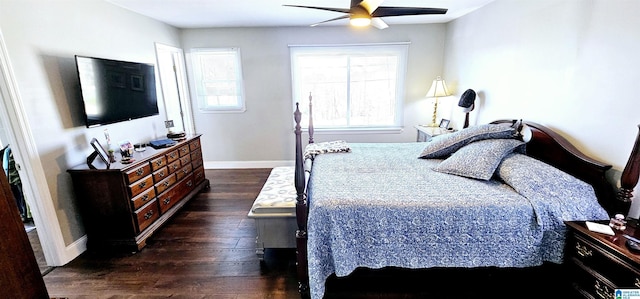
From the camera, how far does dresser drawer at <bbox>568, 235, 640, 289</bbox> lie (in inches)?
54.5

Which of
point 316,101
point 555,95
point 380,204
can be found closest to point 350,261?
point 380,204

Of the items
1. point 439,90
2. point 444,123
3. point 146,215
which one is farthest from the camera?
point 444,123

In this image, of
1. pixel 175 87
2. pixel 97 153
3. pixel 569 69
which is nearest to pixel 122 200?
pixel 97 153

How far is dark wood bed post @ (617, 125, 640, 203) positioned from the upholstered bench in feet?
7.02

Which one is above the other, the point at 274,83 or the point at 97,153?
the point at 274,83

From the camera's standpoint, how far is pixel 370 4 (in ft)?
6.55

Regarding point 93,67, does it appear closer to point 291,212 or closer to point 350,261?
point 291,212

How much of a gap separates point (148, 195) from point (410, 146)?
2853mm

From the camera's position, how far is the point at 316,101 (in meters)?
4.81

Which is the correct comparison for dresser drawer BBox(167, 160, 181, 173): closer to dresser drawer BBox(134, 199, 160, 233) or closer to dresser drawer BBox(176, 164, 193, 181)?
dresser drawer BBox(176, 164, 193, 181)

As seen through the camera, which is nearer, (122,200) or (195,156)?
(122,200)

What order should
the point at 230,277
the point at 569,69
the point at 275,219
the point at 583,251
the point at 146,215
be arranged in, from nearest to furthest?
the point at 583,251
the point at 569,69
the point at 230,277
the point at 275,219
the point at 146,215

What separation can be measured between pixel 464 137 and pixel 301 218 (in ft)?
5.71

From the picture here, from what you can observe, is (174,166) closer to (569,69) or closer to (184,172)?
(184,172)
